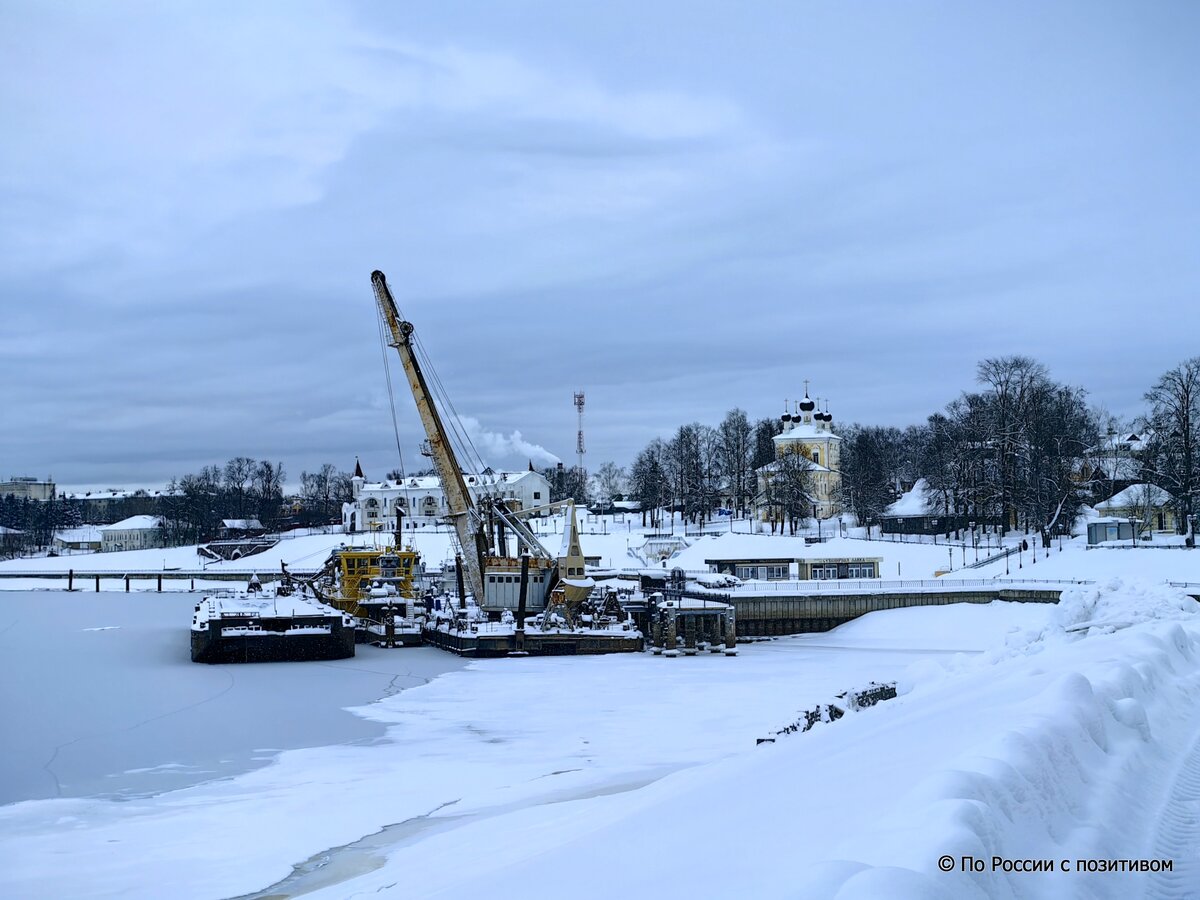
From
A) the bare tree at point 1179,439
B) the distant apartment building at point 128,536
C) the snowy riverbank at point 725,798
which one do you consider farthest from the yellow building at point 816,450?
the distant apartment building at point 128,536

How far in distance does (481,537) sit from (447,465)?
3.96 m

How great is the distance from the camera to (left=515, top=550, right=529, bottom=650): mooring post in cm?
4731

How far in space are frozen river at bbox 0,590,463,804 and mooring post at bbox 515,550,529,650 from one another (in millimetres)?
2968

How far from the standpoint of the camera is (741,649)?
49.4 m

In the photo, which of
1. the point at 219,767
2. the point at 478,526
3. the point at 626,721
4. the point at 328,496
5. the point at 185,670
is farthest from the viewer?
the point at 328,496

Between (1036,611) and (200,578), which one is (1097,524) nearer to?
(1036,611)

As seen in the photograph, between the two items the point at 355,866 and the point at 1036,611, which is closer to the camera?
the point at 355,866

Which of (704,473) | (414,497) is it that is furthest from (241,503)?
(704,473)

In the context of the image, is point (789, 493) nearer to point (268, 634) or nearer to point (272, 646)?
point (272, 646)

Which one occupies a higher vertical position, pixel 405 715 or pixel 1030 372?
pixel 1030 372

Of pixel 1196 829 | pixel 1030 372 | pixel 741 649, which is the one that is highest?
pixel 1030 372

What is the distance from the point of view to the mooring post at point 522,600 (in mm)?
47312

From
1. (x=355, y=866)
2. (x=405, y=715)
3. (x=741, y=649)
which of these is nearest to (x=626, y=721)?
(x=405, y=715)

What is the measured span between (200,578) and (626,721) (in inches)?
3543
